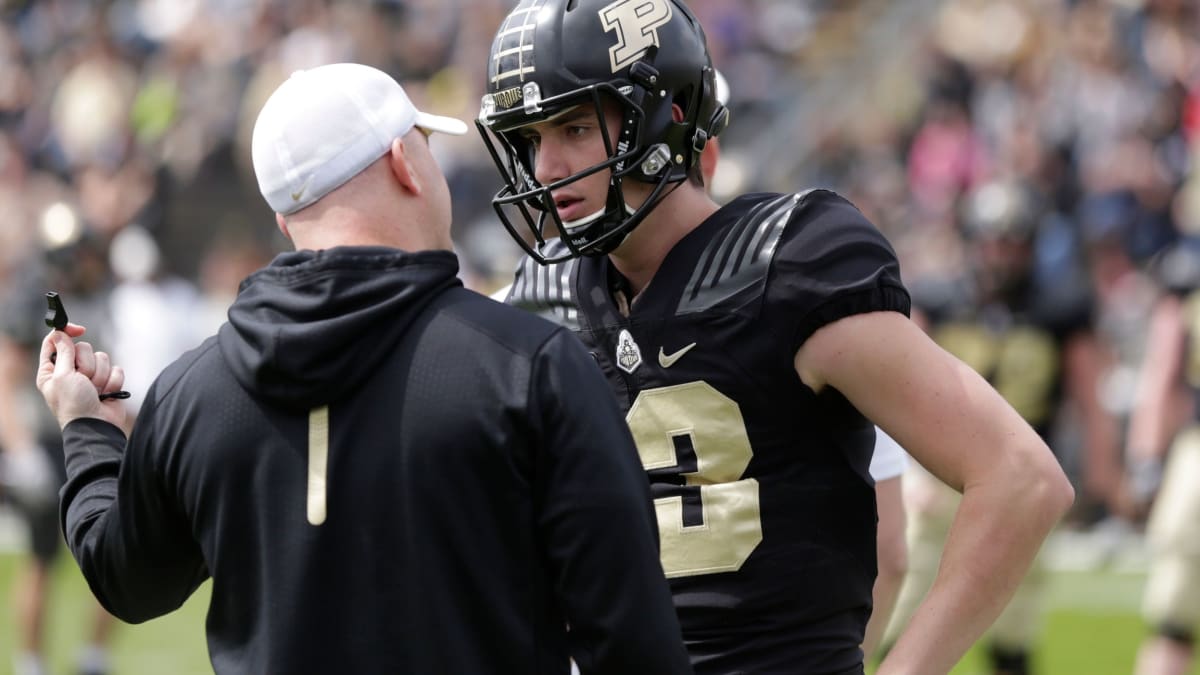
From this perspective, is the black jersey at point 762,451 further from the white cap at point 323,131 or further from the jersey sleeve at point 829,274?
the white cap at point 323,131

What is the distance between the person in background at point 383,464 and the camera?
214 cm

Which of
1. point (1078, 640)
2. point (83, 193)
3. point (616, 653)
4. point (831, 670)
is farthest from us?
point (83, 193)

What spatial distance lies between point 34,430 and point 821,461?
6598 millimetres

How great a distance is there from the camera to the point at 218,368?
226 centimetres

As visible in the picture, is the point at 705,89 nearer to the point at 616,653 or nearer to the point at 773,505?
the point at 773,505

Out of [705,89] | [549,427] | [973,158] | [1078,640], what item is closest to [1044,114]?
[973,158]

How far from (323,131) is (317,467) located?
45 cm

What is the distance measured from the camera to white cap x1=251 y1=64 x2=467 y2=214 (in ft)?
7.44

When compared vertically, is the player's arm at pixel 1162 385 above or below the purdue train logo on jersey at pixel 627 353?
below

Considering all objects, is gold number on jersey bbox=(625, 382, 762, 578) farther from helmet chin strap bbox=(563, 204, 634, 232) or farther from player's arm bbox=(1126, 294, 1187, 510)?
player's arm bbox=(1126, 294, 1187, 510)

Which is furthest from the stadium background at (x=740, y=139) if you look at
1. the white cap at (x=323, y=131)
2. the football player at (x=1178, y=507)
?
the white cap at (x=323, y=131)

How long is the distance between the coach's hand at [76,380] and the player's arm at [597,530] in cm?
75

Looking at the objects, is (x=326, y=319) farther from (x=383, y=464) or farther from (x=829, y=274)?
(x=829, y=274)

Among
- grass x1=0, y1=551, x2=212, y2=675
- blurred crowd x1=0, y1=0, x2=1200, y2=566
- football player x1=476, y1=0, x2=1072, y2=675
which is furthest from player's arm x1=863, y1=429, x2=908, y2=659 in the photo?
grass x1=0, y1=551, x2=212, y2=675
